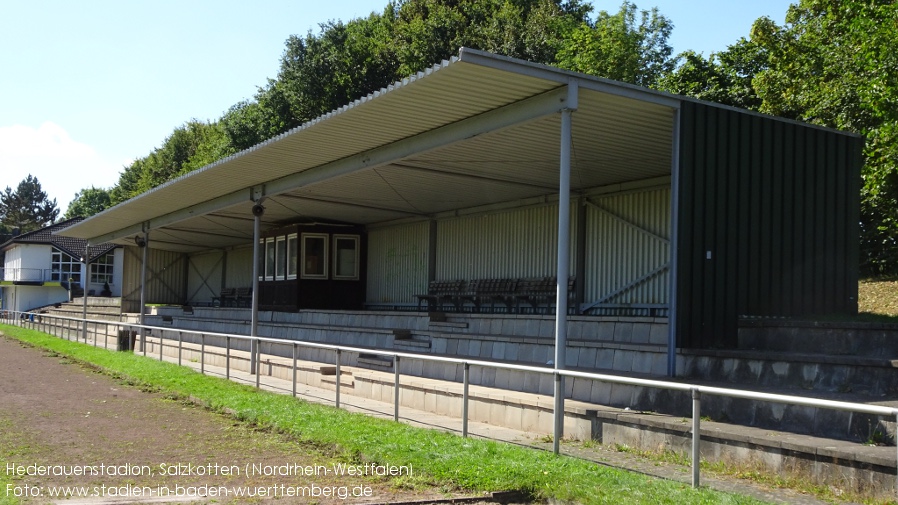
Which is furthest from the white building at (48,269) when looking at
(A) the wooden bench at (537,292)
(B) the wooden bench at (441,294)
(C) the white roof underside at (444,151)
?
(A) the wooden bench at (537,292)

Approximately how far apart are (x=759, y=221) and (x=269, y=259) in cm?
1834

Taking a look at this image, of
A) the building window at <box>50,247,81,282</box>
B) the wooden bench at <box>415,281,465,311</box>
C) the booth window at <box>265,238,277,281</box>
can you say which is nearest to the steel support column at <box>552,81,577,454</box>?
the wooden bench at <box>415,281,465,311</box>

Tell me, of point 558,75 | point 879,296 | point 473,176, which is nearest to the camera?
point 558,75

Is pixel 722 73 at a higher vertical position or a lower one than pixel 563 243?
higher

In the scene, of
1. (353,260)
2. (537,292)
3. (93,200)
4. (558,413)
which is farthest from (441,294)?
(93,200)

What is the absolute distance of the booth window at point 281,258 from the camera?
25.8 metres

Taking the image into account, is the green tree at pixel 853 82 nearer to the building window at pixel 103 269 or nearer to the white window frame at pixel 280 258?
the white window frame at pixel 280 258

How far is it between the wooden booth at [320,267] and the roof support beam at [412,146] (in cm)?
340

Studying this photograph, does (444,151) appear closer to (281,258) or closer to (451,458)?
(451,458)

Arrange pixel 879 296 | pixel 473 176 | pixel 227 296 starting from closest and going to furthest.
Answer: pixel 473 176 → pixel 879 296 → pixel 227 296

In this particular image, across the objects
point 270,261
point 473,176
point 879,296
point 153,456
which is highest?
point 473,176

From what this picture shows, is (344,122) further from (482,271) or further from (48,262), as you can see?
(48,262)

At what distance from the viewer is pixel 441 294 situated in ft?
69.8

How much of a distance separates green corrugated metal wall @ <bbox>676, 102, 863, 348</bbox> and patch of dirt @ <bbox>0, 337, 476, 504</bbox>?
4898mm
